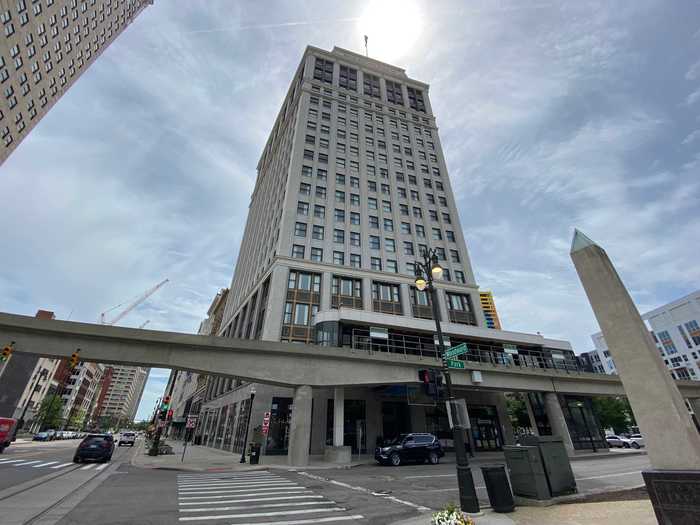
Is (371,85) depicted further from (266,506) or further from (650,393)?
(266,506)

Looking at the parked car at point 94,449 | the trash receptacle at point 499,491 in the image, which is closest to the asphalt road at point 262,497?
the trash receptacle at point 499,491

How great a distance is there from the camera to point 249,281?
50281mm

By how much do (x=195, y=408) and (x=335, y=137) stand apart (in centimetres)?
6021

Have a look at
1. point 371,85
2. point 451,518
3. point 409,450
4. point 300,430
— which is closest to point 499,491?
point 451,518

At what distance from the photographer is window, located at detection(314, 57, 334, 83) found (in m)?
59.1

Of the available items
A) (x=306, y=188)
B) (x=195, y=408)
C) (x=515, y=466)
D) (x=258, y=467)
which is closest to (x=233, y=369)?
(x=258, y=467)

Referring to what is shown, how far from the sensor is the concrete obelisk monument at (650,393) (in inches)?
217

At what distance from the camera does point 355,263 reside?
41.2 meters

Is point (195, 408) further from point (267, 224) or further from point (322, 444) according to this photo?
point (322, 444)

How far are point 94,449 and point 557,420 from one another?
121 feet

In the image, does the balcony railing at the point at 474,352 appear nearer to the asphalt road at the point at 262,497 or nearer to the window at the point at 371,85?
the asphalt road at the point at 262,497

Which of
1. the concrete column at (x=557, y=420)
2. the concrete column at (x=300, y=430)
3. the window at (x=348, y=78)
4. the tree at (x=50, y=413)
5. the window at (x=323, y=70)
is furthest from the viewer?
the tree at (x=50, y=413)

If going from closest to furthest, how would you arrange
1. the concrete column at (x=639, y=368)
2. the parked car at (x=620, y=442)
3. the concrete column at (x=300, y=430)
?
the concrete column at (x=639, y=368), the concrete column at (x=300, y=430), the parked car at (x=620, y=442)

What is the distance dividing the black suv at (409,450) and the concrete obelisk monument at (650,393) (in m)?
18.3
